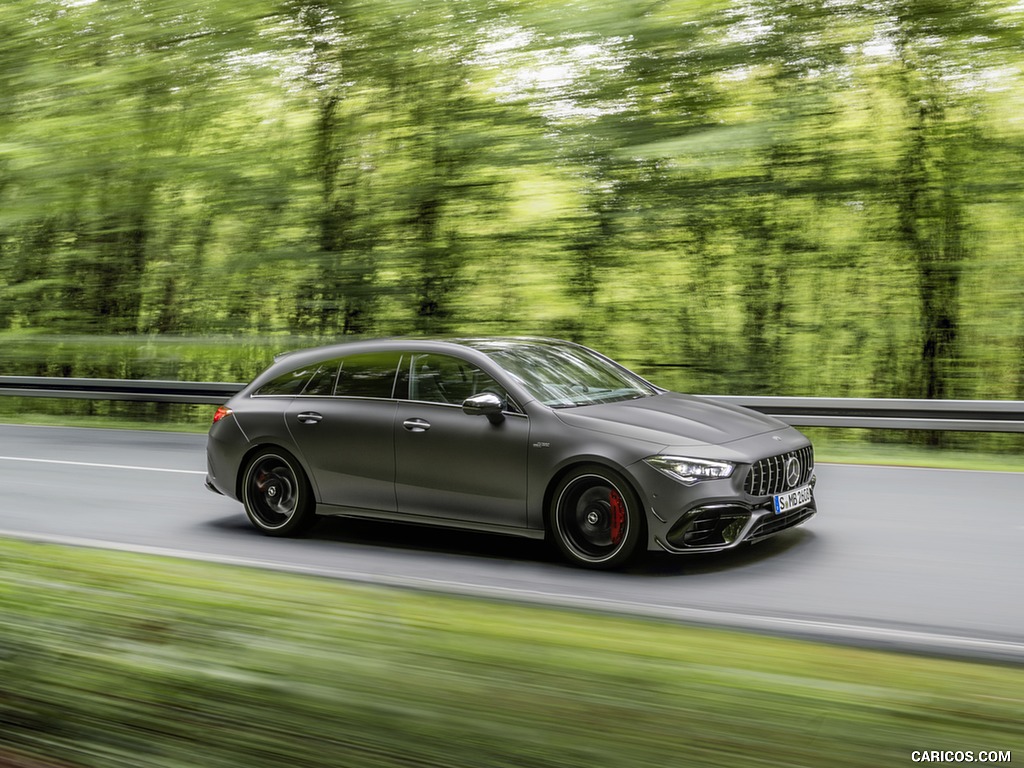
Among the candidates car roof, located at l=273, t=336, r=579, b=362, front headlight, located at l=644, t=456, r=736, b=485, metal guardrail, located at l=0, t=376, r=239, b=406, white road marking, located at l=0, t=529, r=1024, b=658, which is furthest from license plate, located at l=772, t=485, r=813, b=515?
metal guardrail, located at l=0, t=376, r=239, b=406

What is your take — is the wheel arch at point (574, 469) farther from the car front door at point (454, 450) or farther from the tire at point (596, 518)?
the car front door at point (454, 450)

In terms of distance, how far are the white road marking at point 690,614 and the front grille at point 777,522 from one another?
99cm

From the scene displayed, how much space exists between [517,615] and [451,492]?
2.00 metres

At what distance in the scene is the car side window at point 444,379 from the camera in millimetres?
7668

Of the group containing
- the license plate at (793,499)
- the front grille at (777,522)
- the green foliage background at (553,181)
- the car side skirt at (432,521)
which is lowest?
the car side skirt at (432,521)

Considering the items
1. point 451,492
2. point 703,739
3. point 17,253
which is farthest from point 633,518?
point 17,253

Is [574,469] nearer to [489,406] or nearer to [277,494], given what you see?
[489,406]

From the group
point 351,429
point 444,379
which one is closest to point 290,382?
point 351,429

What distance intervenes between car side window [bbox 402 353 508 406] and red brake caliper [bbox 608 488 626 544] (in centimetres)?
118

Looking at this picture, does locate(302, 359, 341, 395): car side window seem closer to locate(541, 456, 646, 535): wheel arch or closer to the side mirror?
the side mirror

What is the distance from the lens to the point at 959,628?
552 centimetres

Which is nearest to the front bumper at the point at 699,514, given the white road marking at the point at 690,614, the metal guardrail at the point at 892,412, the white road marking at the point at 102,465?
the white road marking at the point at 690,614

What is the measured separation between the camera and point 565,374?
7.94 m

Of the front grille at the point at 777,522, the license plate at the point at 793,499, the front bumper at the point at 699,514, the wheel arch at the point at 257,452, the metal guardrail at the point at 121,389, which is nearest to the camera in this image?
the front bumper at the point at 699,514
